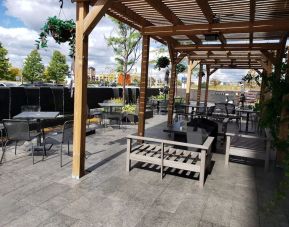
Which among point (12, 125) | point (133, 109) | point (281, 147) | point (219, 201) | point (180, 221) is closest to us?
point (281, 147)

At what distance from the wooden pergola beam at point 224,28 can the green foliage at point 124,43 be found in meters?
6.64

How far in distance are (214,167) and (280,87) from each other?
194cm

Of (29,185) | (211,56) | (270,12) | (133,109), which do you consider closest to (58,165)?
(29,185)

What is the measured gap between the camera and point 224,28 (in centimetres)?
557

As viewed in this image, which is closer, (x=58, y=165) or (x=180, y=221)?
(x=180, y=221)

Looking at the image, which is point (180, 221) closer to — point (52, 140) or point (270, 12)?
point (52, 140)

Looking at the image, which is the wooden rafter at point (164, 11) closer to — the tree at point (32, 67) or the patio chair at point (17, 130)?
the patio chair at point (17, 130)

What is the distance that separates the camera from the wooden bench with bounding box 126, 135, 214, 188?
3.96m

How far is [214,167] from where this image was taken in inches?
198

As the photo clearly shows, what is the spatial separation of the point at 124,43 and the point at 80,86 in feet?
31.5

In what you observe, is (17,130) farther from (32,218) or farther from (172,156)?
(172,156)

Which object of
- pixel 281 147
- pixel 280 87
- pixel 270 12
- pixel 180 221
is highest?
pixel 270 12

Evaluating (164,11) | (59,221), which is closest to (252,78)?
Result: (164,11)

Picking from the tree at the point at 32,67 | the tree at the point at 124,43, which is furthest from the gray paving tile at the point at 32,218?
the tree at the point at 32,67
